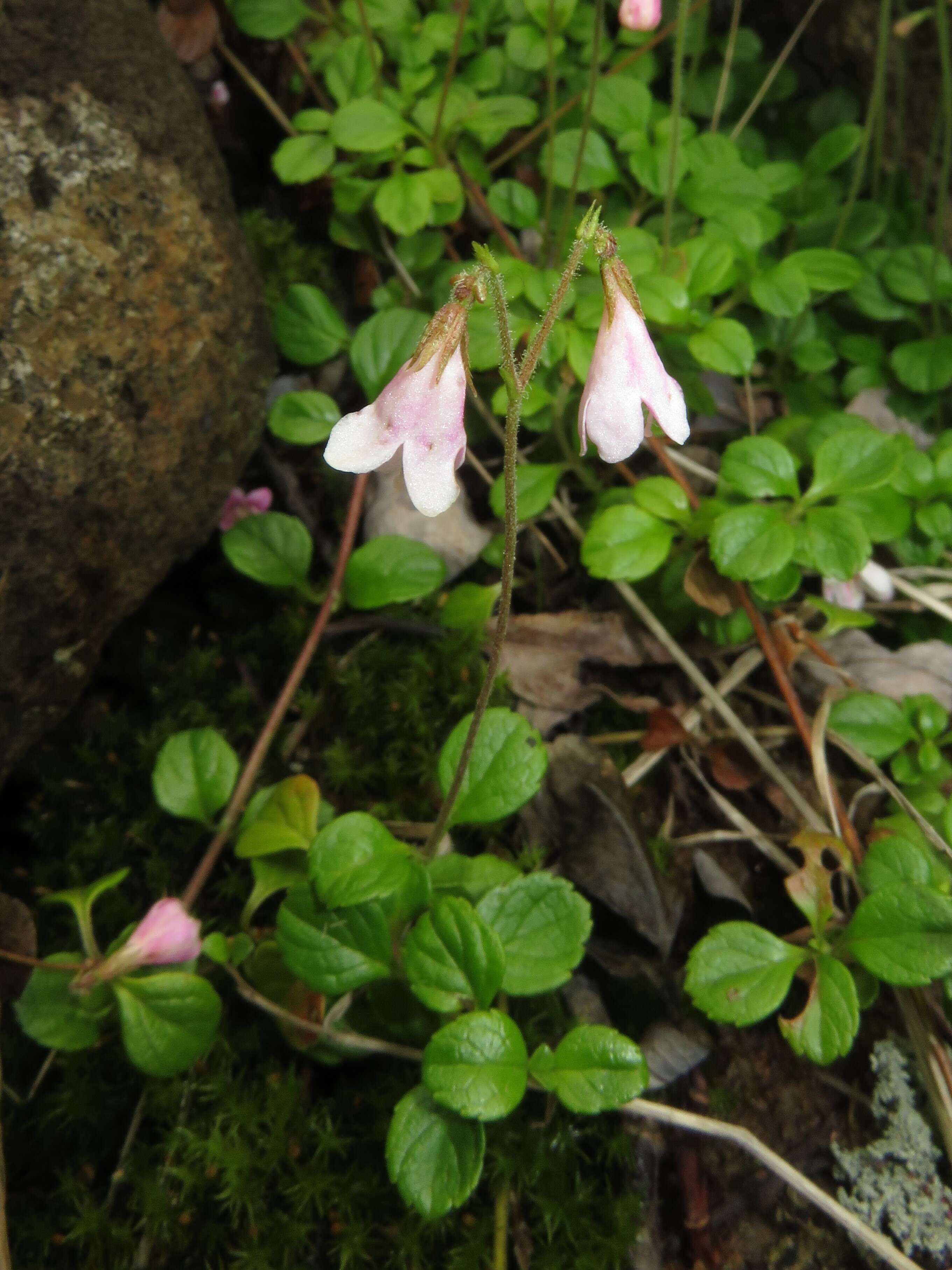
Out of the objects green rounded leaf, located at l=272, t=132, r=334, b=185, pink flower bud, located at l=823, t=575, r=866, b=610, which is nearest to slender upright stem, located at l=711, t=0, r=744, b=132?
green rounded leaf, located at l=272, t=132, r=334, b=185

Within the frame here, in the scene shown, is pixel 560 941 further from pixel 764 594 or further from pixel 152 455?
pixel 152 455

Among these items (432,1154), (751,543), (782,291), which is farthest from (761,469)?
(432,1154)

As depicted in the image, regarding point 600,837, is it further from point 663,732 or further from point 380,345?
point 380,345

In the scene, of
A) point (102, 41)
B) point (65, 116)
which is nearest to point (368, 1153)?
point (65, 116)

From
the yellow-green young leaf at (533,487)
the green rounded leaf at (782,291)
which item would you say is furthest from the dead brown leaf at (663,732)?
the green rounded leaf at (782,291)

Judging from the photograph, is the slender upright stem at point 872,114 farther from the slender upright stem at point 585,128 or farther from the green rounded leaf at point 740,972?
the green rounded leaf at point 740,972

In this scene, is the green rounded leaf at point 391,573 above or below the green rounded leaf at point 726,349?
below
